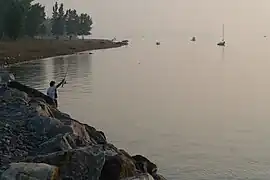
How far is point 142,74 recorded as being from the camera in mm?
61875

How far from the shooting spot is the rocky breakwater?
385 inches

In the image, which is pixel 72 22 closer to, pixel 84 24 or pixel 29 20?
pixel 84 24

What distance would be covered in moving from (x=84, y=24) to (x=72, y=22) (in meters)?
16.3

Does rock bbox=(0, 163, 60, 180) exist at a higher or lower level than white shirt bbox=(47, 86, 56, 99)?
higher

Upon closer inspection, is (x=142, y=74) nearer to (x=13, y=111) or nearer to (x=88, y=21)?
(x=13, y=111)

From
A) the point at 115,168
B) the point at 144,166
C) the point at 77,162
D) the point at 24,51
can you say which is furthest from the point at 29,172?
the point at 24,51

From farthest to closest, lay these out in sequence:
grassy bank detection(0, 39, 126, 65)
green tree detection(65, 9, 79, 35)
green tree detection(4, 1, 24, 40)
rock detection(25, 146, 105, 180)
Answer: green tree detection(65, 9, 79, 35) → green tree detection(4, 1, 24, 40) → grassy bank detection(0, 39, 126, 65) → rock detection(25, 146, 105, 180)

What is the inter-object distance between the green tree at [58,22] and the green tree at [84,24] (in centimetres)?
2057

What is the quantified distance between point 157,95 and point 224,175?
2254 centimetres

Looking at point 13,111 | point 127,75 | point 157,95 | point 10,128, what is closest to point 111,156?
point 10,128

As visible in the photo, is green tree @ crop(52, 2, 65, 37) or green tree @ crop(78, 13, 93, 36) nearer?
green tree @ crop(52, 2, 65, 37)

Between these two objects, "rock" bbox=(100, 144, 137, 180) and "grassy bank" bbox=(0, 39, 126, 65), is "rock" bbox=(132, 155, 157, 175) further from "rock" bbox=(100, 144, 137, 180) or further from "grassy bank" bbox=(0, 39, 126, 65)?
"grassy bank" bbox=(0, 39, 126, 65)

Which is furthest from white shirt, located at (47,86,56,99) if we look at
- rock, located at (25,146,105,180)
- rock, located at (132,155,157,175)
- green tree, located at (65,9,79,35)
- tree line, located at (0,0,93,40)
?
green tree, located at (65,9,79,35)

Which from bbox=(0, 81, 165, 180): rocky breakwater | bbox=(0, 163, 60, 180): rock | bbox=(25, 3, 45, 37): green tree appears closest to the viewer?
bbox=(0, 163, 60, 180): rock
